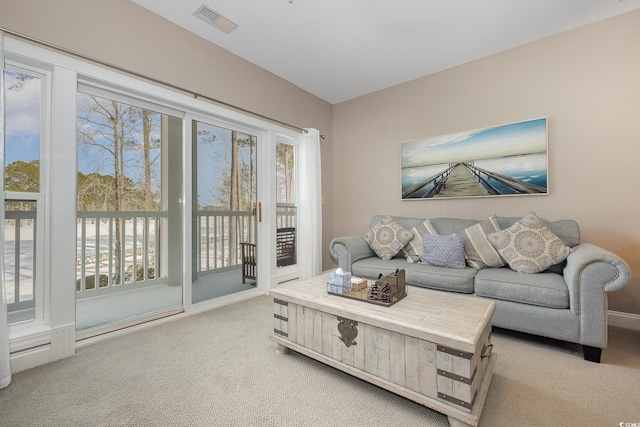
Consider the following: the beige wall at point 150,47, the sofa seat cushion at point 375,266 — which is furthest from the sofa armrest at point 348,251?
the beige wall at point 150,47

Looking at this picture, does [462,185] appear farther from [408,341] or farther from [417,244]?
[408,341]

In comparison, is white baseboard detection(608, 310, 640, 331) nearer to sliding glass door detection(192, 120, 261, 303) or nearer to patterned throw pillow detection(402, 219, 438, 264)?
patterned throw pillow detection(402, 219, 438, 264)

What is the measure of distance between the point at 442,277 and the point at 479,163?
1.52 meters

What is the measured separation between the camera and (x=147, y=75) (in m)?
2.37

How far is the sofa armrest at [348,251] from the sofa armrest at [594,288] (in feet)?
5.79

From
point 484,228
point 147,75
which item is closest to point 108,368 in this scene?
point 147,75

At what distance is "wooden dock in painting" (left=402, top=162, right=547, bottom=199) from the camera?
2910 millimetres

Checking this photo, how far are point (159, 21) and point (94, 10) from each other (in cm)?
48

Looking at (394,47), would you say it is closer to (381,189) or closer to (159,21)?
(381,189)

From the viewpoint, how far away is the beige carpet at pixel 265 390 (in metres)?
1.33

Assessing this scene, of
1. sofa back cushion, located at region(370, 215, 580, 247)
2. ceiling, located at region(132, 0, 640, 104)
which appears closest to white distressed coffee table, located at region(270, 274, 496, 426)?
sofa back cushion, located at region(370, 215, 580, 247)

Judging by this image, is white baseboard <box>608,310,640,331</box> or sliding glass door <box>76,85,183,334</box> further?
sliding glass door <box>76,85,183,334</box>

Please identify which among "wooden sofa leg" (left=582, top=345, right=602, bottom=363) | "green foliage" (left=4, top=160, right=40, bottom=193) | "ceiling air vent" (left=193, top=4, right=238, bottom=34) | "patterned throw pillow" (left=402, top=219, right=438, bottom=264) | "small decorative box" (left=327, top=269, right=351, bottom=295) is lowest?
"wooden sofa leg" (left=582, top=345, right=602, bottom=363)

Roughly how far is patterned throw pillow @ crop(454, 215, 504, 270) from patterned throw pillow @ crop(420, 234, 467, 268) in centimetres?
9
